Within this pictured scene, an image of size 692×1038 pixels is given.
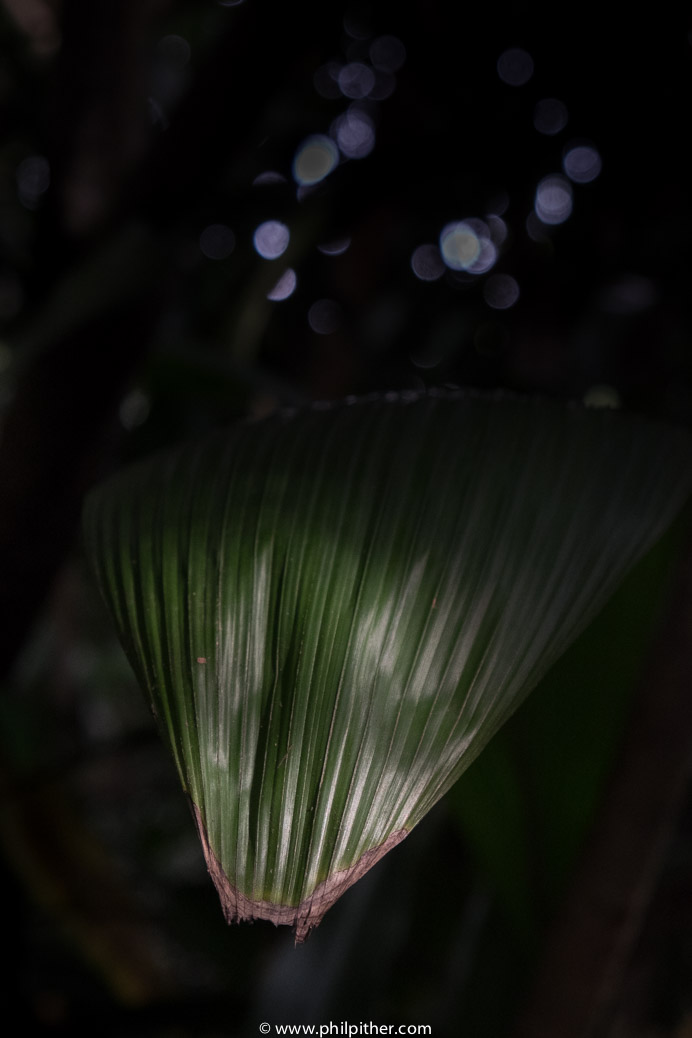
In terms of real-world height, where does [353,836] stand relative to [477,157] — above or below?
below

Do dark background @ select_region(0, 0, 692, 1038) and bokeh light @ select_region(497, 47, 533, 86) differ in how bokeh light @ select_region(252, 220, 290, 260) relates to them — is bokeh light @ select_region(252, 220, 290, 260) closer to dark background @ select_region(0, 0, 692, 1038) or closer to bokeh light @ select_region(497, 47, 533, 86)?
dark background @ select_region(0, 0, 692, 1038)

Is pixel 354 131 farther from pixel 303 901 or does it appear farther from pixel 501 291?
pixel 303 901

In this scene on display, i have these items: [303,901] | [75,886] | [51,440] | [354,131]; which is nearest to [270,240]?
[354,131]

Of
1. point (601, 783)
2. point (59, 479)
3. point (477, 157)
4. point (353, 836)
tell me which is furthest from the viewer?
point (477, 157)

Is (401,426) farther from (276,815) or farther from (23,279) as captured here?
(23,279)

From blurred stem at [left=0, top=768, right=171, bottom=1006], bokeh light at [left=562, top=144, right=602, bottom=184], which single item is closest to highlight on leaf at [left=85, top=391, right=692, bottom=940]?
blurred stem at [left=0, top=768, right=171, bottom=1006]

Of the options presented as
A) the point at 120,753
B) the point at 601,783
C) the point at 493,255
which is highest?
the point at 493,255

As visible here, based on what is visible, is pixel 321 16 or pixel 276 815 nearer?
pixel 276 815

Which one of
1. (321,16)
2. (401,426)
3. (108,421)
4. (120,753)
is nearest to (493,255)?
(321,16)

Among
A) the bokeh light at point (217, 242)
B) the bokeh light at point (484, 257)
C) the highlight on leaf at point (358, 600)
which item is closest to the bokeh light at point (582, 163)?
the bokeh light at point (484, 257)
